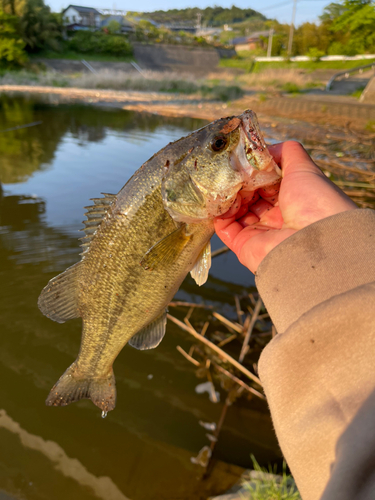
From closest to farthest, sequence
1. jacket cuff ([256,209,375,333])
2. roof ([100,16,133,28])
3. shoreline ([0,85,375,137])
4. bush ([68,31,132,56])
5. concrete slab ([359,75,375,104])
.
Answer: jacket cuff ([256,209,375,333]) < shoreline ([0,85,375,137]) < concrete slab ([359,75,375,104]) < bush ([68,31,132,56]) < roof ([100,16,133,28])

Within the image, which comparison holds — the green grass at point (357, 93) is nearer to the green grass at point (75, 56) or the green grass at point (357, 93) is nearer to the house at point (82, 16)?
the green grass at point (75, 56)

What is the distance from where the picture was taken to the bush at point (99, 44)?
51469mm

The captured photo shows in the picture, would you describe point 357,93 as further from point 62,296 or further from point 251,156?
point 62,296

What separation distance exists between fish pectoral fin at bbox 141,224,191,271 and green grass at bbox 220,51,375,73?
3983 cm

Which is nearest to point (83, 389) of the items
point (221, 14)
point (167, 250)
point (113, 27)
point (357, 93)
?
point (167, 250)

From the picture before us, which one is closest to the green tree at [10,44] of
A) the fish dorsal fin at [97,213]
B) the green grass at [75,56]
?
the green grass at [75,56]

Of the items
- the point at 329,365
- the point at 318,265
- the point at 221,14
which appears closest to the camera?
the point at 329,365

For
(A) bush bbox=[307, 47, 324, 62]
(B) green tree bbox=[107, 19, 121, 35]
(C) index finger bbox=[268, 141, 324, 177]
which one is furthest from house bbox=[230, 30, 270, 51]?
(C) index finger bbox=[268, 141, 324, 177]

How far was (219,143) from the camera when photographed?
2.00m

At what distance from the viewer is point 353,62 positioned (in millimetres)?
35875

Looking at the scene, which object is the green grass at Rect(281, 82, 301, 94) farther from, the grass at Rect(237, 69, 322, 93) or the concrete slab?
the concrete slab

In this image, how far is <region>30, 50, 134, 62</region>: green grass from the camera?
1810 inches

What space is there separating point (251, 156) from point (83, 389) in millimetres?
1962

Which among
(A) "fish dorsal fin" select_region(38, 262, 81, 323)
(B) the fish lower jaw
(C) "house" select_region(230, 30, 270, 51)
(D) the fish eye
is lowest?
(A) "fish dorsal fin" select_region(38, 262, 81, 323)
